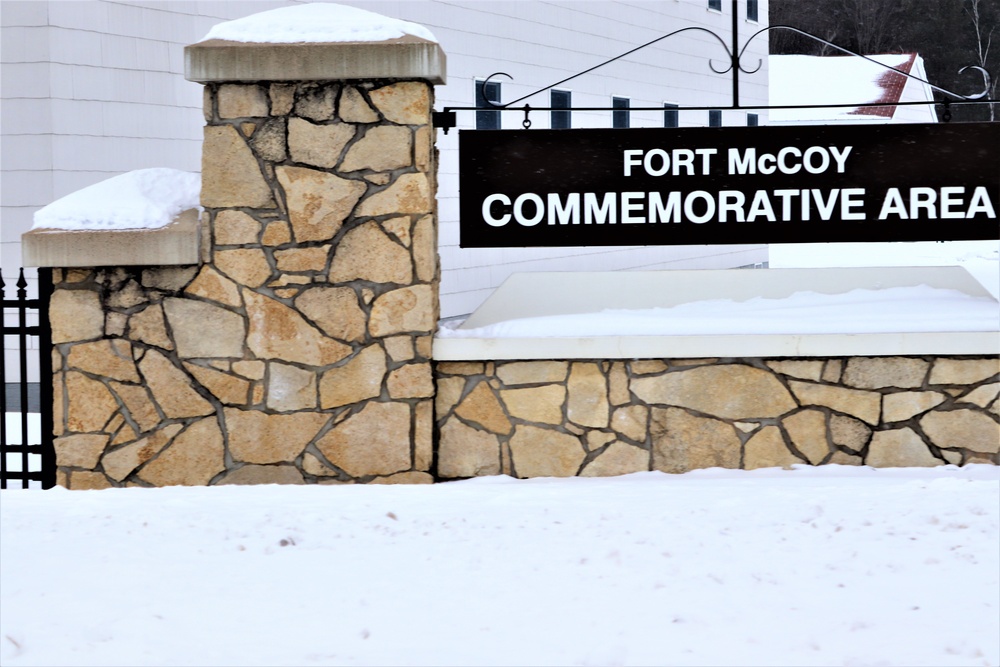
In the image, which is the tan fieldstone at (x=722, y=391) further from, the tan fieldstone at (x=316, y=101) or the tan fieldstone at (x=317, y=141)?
the tan fieldstone at (x=316, y=101)

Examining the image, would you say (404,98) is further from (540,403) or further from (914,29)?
(914,29)

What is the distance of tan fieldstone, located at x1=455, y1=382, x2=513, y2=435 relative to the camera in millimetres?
5762

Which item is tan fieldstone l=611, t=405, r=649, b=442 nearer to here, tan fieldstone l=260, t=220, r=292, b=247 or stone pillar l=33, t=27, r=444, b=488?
stone pillar l=33, t=27, r=444, b=488

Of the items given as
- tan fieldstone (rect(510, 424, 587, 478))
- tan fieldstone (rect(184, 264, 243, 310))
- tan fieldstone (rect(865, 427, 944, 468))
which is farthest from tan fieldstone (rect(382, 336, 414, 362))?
tan fieldstone (rect(865, 427, 944, 468))

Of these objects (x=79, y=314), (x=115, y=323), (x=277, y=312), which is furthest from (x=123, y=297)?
(x=277, y=312)

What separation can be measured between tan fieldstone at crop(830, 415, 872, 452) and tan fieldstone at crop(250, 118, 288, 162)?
3121mm

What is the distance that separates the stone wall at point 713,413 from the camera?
5668 millimetres

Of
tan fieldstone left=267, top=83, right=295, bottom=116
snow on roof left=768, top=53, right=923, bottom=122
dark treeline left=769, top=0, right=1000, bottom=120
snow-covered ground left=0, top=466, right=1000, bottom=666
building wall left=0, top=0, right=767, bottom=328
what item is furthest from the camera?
dark treeline left=769, top=0, right=1000, bottom=120

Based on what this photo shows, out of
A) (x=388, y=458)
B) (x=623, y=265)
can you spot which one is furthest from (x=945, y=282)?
(x=623, y=265)

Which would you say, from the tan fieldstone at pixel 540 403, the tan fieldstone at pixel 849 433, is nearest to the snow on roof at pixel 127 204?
the tan fieldstone at pixel 540 403

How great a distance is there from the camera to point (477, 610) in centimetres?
383

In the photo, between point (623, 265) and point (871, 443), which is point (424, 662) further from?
point (623, 265)

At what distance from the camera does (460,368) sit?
5.78m

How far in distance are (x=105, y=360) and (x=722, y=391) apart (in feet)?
10.5
